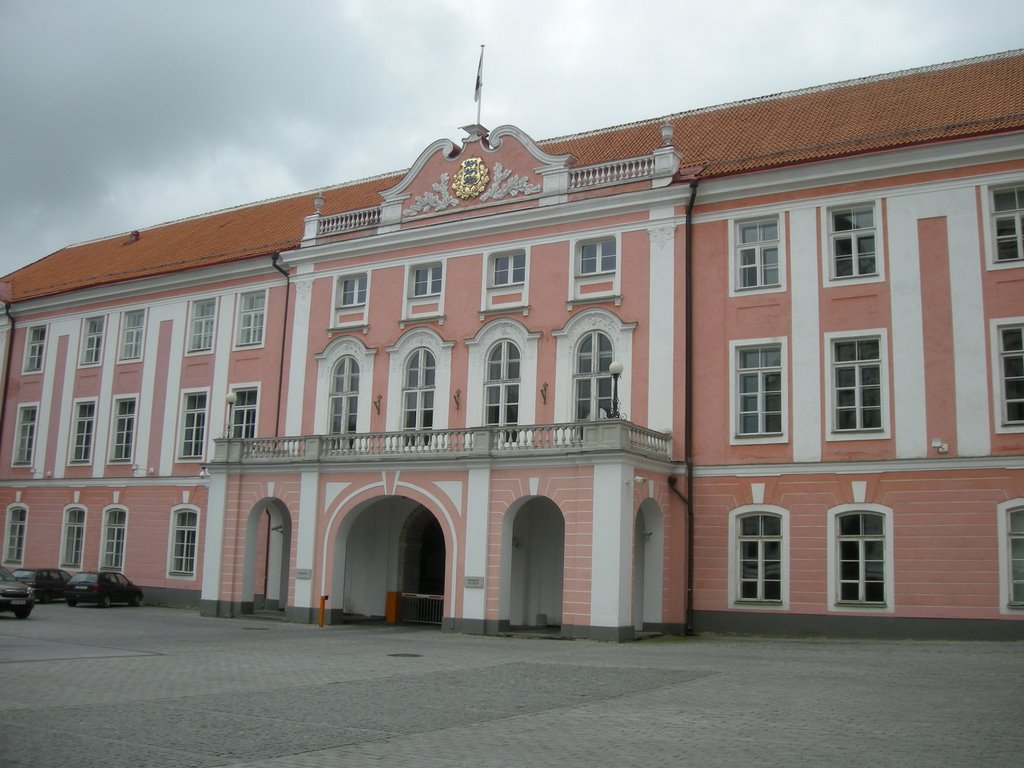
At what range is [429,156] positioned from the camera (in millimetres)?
31984

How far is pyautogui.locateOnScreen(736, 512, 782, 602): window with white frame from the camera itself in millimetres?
25047

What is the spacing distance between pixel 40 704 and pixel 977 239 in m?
21.0

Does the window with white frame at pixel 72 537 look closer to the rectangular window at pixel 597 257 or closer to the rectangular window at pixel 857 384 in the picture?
the rectangular window at pixel 597 257

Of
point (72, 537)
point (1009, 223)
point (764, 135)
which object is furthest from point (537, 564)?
point (72, 537)

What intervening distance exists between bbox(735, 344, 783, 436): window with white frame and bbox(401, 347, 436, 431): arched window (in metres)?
9.09

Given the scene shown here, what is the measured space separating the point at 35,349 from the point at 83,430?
500 cm

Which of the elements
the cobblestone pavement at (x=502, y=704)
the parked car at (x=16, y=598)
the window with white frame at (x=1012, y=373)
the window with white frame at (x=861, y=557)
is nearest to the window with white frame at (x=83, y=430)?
the parked car at (x=16, y=598)

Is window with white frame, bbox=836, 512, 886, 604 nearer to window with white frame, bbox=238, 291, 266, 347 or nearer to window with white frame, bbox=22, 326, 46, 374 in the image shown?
window with white frame, bbox=238, 291, 266, 347

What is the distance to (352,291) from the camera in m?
33.1

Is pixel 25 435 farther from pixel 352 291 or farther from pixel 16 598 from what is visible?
pixel 352 291

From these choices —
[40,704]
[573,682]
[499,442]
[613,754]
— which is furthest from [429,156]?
[613,754]

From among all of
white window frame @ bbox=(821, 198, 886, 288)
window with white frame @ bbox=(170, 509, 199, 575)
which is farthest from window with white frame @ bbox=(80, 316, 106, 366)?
white window frame @ bbox=(821, 198, 886, 288)

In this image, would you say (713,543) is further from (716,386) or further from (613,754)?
(613,754)

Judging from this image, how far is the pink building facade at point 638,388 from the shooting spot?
78.0 ft
